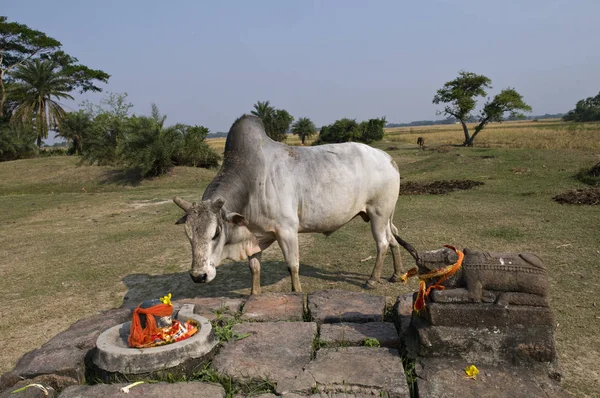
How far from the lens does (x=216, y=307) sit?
4.52 m

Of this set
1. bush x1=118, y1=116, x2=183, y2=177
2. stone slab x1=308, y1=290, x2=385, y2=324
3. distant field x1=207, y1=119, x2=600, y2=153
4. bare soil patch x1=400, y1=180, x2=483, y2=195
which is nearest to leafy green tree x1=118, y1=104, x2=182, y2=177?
bush x1=118, y1=116, x2=183, y2=177

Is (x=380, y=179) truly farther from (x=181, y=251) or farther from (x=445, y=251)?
(x=181, y=251)

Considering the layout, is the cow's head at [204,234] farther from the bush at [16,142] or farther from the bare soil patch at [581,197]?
the bush at [16,142]

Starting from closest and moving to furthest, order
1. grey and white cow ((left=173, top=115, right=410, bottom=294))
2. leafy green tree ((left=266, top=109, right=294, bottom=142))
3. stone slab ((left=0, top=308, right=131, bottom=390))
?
stone slab ((left=0, top=308, right=131, bottom=390)), grey and white cow ((left=173, top=115, right=410, bottom=294)), leafy green tree ((left=266, top=109, right=294, bottom=142))

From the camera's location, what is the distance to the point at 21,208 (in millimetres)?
14047

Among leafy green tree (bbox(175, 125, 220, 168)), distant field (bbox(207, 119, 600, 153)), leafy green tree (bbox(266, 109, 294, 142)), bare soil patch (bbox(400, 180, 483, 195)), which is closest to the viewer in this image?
bare soil patch (bbox(400, 180, 483, 195))

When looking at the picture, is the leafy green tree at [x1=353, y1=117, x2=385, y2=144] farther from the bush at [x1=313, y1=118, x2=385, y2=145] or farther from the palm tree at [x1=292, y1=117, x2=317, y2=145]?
the palm tree at [x1=292, y1=117, x2=317, y2=145]

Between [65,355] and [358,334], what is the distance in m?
2.32

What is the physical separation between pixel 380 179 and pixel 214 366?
11.4 feet

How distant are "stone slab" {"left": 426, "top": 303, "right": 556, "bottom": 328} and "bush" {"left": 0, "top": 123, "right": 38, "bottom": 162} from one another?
3397 cm

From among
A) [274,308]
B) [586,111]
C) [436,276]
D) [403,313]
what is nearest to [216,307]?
[274,308]

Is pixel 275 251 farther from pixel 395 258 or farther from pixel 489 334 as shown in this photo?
pixel 489 334

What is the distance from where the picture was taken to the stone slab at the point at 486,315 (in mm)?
3178

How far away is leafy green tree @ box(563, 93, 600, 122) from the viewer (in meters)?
74.4
